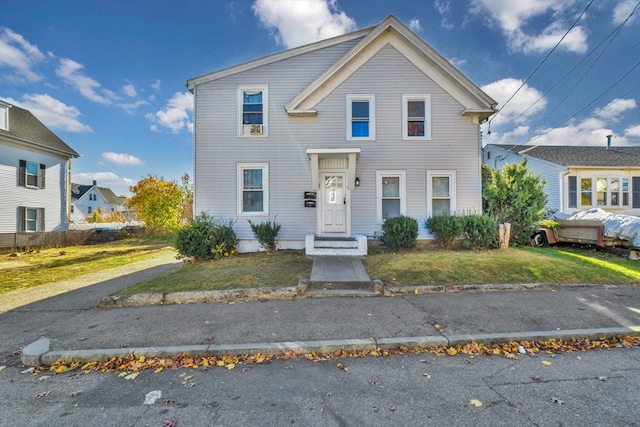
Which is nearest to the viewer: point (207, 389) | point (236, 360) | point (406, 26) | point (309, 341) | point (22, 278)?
point (207, 389)

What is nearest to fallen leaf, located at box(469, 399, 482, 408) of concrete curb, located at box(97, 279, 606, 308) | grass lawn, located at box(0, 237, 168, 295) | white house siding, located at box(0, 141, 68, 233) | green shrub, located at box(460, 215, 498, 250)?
concrete curb, located at box(97, 279, 606, 308)

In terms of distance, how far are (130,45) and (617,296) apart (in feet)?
58.7

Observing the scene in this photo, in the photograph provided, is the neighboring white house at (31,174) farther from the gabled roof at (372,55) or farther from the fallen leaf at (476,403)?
the fallen leaf at (476,403)

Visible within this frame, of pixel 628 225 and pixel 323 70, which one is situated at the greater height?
pixel 323 70

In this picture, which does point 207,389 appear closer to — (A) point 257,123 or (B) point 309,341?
(B) point 309,341

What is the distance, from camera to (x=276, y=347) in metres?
3.76

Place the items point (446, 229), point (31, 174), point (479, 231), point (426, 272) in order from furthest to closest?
point (31, 174) → point (446, 229) → point (479, 231) → point (426, 272)

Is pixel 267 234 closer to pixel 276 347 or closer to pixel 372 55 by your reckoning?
pixel 276 347

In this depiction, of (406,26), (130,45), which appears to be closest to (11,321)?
(130,45)

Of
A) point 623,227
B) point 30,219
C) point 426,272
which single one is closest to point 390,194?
point 426,272

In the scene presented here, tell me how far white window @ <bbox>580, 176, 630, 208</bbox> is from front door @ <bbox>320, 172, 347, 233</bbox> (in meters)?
15.8

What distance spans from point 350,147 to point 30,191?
20.0 meters

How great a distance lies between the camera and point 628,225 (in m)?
9.27

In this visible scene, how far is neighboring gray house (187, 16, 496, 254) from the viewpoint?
419 inches
